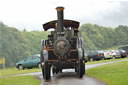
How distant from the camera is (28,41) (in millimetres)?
72188

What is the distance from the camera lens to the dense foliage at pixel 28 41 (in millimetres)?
56312

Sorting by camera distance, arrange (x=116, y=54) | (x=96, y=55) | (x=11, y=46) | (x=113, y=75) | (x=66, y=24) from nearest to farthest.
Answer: (x=113, y=75)
(x=66, y=24)
(x=96, y=55)
(x=116, y=54)
(x=11, y=46)

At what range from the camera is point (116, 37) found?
11781 centimetres

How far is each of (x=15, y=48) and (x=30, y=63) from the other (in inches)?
1231

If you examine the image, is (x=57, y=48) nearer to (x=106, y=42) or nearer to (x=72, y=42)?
Result: (x=72, y=42)

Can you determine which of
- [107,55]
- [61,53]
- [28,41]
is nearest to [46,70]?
[61,53]

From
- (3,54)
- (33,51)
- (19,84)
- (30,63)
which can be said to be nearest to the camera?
(19,84)

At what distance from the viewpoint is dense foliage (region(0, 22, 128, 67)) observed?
56.3 meters

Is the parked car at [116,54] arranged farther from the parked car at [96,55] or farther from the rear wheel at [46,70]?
the rear wheel at [46,70]

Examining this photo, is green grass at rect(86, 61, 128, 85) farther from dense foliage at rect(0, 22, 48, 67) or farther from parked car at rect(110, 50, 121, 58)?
dense foliage at rect(0, 22, 48, 67)

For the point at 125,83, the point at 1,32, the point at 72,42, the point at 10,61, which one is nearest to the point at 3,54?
the point at 10,61

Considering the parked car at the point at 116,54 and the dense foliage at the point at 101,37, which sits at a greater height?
the dense foliage at the point at 101,37

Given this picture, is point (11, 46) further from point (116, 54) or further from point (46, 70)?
point (46, 70)

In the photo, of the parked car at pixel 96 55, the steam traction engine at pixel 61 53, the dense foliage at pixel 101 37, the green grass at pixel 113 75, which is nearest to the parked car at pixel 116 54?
the parked car at pixel 96 55
